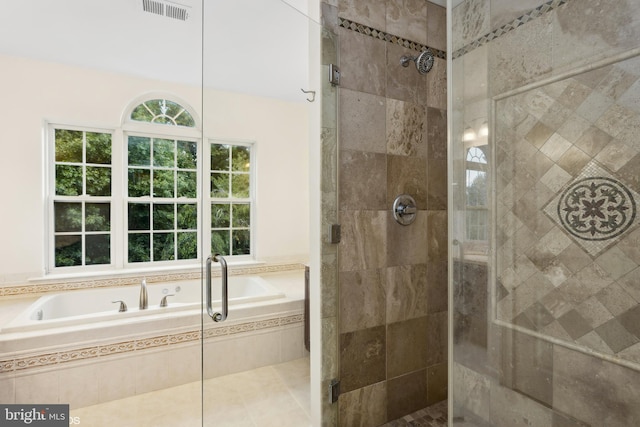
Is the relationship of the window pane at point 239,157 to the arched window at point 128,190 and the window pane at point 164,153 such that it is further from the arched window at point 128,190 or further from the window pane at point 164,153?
the window pane at point 164,153

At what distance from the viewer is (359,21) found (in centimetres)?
162

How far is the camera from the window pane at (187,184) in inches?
131

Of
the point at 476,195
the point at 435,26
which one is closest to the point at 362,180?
the point at 476,195

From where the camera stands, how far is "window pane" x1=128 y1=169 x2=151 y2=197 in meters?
3.17

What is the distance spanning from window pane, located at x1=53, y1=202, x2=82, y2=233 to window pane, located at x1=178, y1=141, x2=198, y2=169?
1.03m

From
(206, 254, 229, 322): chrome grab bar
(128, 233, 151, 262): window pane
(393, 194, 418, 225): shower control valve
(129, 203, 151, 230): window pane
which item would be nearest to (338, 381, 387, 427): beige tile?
(206, 254, 229, 322): chrome grab bar

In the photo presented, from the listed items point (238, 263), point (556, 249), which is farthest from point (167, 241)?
point (556, 249)

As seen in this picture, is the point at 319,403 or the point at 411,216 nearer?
the point at 319,403

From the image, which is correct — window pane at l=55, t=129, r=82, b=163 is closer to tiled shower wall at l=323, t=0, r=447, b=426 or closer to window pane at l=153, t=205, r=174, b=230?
window pane at l=153, t=205, r=174, b=230

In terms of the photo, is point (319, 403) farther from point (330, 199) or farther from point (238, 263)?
point (330, 199)

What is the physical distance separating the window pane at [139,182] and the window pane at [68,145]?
469mm

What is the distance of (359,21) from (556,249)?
1.41 m

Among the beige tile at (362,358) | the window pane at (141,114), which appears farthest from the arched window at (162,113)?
the beige tile at (362,358)

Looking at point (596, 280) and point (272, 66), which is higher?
point (272, 66)
